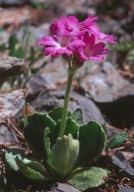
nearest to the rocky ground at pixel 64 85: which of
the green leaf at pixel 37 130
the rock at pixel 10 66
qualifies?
the rock at pixel 10 66

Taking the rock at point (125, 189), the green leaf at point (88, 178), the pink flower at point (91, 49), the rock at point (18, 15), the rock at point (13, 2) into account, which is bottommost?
the rock at point (125, 189)

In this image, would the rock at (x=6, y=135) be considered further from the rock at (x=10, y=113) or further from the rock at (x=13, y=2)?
the rock at (x=13, y=2)

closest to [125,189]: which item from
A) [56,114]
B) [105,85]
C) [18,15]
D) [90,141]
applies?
[90,141]

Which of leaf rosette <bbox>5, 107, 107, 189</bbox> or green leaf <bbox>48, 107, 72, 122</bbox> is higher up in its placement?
green leaf <bbox>48, 107, 72, 122</bbox>

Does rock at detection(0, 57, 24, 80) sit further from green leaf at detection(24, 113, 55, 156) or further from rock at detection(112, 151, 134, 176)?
rock at detection(112, 151, 134, 176)

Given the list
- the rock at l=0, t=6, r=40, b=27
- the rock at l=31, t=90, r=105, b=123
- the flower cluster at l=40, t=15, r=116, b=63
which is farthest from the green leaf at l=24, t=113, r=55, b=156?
the rock at l=0, t=6, r=40, b=27

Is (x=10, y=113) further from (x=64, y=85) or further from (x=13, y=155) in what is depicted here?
(x=64, y=85)
